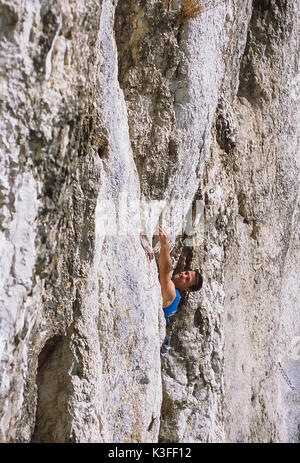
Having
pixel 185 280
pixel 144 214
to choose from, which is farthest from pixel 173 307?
pixel 144 214

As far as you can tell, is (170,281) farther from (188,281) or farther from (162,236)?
(162,236)

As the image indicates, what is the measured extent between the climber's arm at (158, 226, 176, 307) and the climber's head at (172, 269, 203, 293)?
96mm

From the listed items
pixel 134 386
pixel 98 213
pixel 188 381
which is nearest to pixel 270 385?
pixel 188 381

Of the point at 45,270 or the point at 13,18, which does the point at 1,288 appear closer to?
the point at 45,270

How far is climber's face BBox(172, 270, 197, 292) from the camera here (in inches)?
125

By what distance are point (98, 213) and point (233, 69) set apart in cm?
181

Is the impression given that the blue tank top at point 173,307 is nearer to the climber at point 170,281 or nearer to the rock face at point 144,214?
the climber at point 170,281

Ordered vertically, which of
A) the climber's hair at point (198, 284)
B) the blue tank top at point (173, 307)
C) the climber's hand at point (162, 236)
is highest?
the climber's hand at point (162, 236)

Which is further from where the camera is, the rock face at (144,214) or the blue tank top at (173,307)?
the blue tank top at (173,307)

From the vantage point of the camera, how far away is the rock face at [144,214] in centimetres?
161

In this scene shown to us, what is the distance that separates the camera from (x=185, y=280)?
3.18 m

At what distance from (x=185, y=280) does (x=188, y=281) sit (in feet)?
0.07

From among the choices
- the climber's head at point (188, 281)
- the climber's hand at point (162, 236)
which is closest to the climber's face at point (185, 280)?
the climber's head at point (188, 281)

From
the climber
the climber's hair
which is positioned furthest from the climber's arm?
the climber's hair
